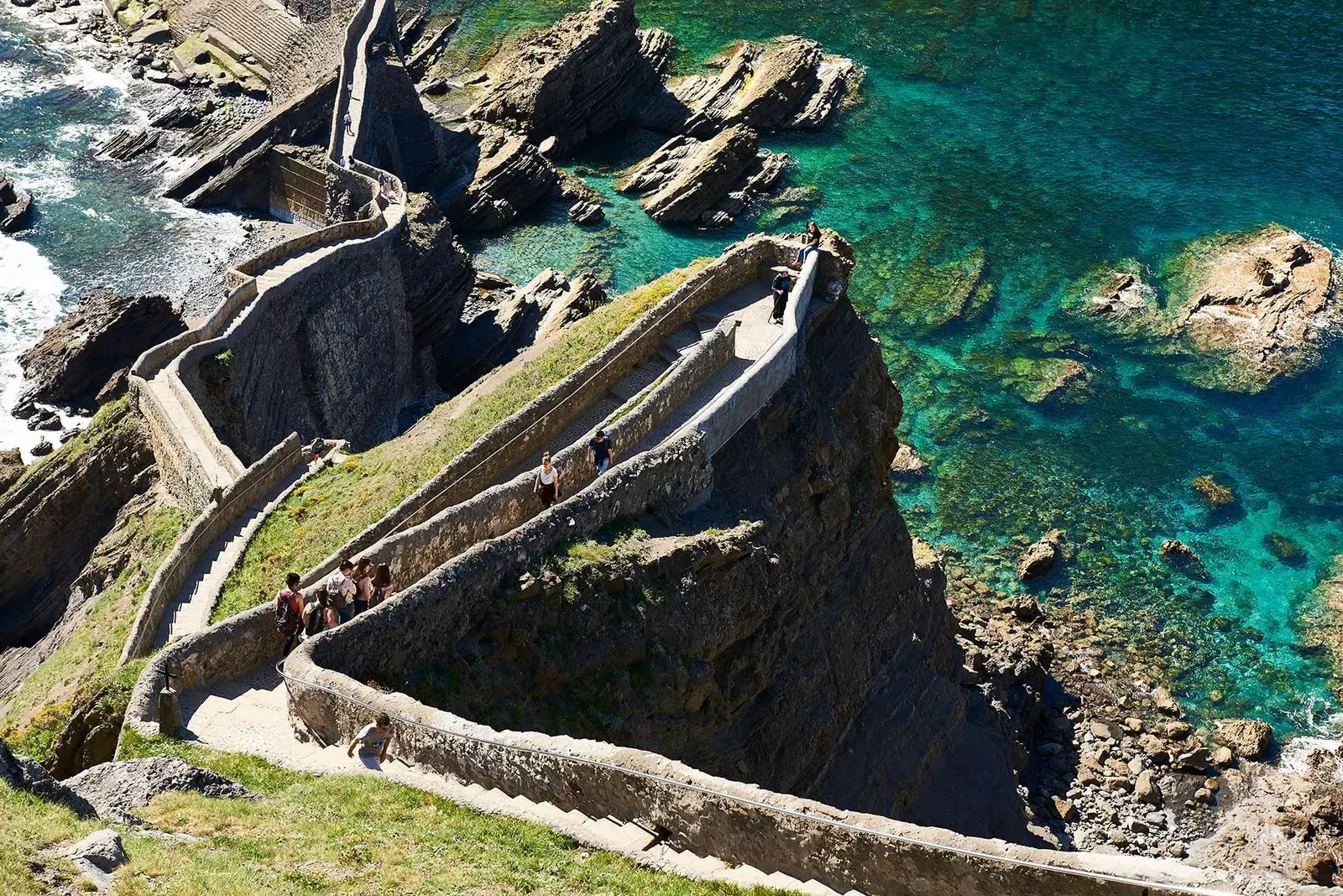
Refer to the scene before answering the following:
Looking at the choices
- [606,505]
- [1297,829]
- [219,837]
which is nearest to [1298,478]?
[1297,829]

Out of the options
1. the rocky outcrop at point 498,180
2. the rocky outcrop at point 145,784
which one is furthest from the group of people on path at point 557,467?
the rocky outcrop at point 498,180

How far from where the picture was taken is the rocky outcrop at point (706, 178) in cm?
6431

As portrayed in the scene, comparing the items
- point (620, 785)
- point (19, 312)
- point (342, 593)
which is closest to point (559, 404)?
point (342, 593)

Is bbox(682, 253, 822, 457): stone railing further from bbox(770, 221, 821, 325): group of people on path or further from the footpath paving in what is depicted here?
the footpath paving

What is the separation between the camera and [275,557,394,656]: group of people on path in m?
21.2

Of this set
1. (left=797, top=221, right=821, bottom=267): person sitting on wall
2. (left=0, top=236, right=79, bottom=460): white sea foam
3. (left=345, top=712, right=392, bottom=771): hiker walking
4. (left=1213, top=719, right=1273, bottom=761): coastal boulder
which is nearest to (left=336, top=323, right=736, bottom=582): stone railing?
(left=345, top=712, right=392, bottom=771): hiker walking

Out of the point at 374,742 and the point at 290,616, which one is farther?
the point at 290,616

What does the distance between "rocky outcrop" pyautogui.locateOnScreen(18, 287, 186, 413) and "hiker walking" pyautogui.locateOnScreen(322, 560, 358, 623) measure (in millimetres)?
27270

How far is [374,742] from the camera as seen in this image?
19547 mm

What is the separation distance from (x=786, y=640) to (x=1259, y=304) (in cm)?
3759

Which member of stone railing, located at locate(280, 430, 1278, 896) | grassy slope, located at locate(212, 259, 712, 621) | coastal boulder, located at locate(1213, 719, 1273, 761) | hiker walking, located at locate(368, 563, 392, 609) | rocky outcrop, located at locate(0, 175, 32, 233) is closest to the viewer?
stone railing, located at locate(280, 430, 1278, 896)

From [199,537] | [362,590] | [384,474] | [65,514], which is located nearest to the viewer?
[362,590]

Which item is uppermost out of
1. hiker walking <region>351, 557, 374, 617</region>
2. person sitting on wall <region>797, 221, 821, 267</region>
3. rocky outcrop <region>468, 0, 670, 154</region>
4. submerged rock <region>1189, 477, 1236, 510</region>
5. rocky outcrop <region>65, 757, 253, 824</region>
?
rocky outcrop <region>65, 757, 253, 824</region>

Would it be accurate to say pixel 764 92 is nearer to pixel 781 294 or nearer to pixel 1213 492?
pixel 1213 492
